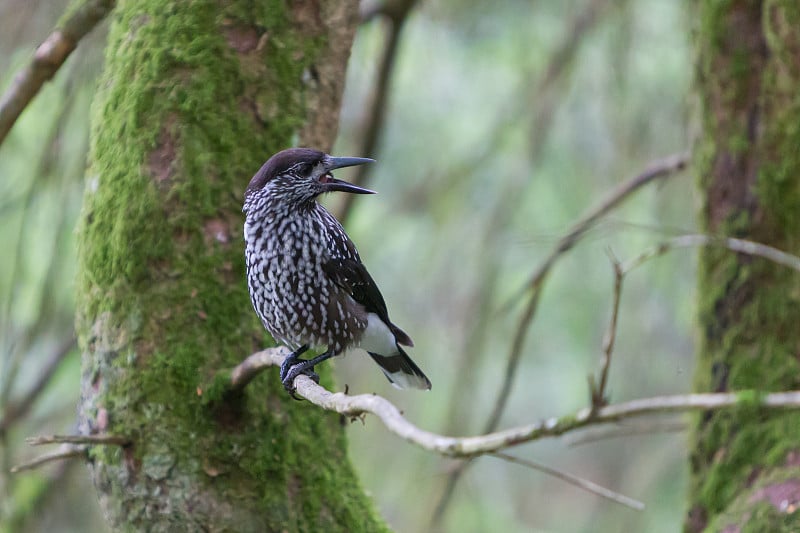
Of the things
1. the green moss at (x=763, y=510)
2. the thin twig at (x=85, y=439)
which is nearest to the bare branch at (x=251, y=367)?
the thin twig at (x=85, y=439)

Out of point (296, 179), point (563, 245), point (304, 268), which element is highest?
point (296, 179)

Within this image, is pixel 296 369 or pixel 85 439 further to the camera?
pixel 296 369

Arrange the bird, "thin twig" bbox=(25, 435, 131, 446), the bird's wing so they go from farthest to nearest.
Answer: the bird's wing
the bird
"thin twig" bbox=(25, 435, 131, 446)

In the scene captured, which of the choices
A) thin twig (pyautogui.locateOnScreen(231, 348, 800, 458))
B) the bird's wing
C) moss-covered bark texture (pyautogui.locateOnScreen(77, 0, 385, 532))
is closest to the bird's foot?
moss-covered bark texture (pyautogui.locateOnScreen(77, 0, 385, 532))

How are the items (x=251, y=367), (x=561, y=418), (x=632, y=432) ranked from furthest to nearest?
(x=632, y=432) < (x=251, y=367) < (x=561, y=418)

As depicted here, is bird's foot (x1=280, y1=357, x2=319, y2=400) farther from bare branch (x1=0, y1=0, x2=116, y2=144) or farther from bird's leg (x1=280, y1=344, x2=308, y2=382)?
bare branch (x1=0, y1=0, x2=116, y2=144)

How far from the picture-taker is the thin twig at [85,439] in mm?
2684

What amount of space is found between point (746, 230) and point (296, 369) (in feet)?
7.39

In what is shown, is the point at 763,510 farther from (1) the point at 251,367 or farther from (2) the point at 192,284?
(2) the point at 192,284

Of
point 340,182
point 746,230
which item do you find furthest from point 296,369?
point 746,230

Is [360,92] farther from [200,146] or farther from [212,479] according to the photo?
[212,479]

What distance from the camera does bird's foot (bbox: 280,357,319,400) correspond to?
3.18 metres

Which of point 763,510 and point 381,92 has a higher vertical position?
point 381,92

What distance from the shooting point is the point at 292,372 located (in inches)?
127
